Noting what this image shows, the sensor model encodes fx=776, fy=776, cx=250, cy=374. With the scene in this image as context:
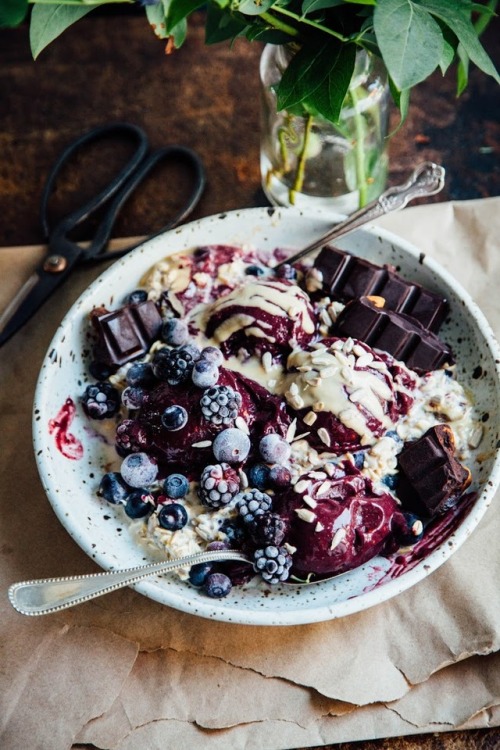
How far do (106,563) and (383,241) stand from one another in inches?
44.2

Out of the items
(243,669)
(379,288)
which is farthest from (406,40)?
(243,669)

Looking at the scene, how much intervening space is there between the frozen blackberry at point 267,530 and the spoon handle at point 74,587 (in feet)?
0.33

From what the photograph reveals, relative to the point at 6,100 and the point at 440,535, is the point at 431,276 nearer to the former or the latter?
the point at 440,535

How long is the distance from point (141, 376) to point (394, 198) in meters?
0.82

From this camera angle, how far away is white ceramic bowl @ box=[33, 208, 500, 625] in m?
1.69

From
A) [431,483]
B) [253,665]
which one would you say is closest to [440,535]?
[431,483]

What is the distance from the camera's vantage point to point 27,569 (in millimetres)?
2004

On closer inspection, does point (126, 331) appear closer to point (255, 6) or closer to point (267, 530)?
point (267, 530)

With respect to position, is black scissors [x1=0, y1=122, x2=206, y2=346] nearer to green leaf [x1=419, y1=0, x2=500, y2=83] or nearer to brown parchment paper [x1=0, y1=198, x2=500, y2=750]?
brown parchment paper [x1=0, y1=198, x2=500, y2=750]

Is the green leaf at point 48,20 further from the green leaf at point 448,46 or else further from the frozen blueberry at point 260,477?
the frozen blueberry at point 260,477

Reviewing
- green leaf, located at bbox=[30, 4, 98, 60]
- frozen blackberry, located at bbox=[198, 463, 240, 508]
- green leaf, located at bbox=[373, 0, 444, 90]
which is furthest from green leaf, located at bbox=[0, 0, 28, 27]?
frozen blackberry, located at bbox=[198, 463, 240, 508]

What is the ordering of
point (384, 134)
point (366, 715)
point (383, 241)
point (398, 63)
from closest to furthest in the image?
point (398, 63)
point (366, 715)
point (383, 241)
point (384, 134)

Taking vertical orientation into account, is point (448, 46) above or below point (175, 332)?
above

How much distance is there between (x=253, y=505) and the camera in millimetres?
1737
